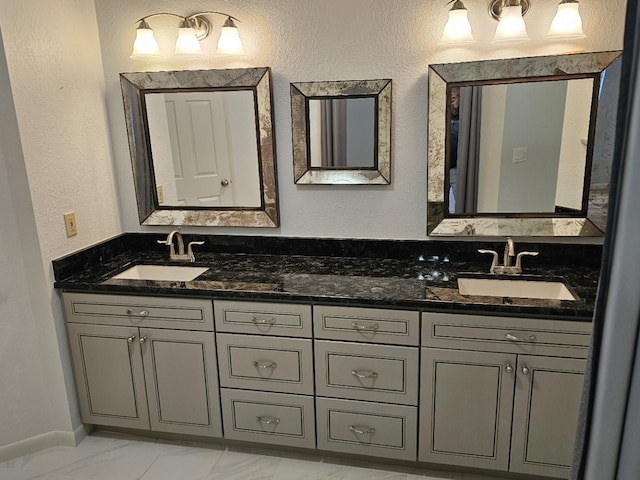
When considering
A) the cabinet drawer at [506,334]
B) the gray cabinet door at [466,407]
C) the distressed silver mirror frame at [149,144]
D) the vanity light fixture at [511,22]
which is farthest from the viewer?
the distressed silver mirror frame at [149,144]

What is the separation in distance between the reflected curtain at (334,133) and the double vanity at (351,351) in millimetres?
470

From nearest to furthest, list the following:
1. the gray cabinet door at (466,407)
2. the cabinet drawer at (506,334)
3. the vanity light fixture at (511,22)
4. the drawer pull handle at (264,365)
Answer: the cabinet drawer at (506,334), the gray cabinet door at (466,407), the vanity light fixture at (511,22), the drawer pull handle at (264,365)

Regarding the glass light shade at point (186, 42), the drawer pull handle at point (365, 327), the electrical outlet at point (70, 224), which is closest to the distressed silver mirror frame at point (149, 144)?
the glass light shade at point (186, 42)

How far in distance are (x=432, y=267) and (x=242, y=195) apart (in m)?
1.07

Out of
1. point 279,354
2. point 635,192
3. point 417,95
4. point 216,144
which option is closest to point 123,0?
point 216,144

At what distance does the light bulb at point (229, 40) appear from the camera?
2.26 meters

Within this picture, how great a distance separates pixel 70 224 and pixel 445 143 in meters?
1.87

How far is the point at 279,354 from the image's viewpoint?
209cm

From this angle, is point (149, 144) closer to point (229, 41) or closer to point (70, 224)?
point (70, 224)

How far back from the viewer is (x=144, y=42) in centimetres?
231

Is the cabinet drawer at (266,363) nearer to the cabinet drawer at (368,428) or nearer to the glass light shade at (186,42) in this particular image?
the cabinet drawer at (368,428)

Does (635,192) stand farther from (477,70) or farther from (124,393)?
(124,393)

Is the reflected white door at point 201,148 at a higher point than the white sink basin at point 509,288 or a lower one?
higher

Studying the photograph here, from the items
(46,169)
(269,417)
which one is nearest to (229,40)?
(46,169)
